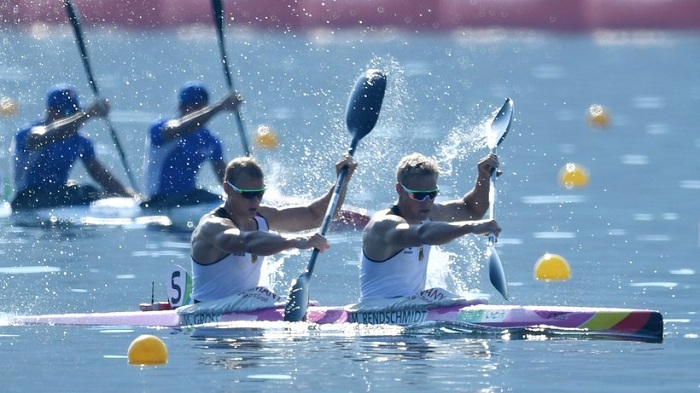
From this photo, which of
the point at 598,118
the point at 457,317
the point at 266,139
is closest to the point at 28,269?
the point at 457,317

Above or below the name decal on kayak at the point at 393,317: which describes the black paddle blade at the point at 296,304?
above

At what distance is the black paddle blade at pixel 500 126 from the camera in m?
15.2

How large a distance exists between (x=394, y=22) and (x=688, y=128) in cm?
1891

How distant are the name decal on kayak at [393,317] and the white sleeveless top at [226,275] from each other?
849 millimetres

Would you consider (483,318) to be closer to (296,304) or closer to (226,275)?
(296,304)

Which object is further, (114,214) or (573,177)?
(573,177)

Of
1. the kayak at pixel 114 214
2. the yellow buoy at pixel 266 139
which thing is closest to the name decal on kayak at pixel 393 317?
the kayak at pixel 114 214

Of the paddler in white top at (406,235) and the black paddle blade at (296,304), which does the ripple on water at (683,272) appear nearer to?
the paddler in white top at (406,235)

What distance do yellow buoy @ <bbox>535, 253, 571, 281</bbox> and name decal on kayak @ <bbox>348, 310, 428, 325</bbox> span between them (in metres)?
3.59

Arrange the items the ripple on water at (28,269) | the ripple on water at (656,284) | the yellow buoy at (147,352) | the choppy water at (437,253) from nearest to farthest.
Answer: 1. the choppy water at (437,253)
2. the yellow buoy at (147,352)
3. the ripple on water at (656,284)
4. the ripple on water at (28,269)

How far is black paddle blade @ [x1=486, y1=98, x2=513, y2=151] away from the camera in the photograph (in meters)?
15.2

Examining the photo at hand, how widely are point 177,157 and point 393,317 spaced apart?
791 cm

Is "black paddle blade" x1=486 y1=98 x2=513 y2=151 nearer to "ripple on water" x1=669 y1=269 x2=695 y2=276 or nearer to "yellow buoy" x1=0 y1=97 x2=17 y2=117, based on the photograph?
"ripple on water" x1=669 y1=269 x2=695 y2=276

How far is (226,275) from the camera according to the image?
13.7 m
